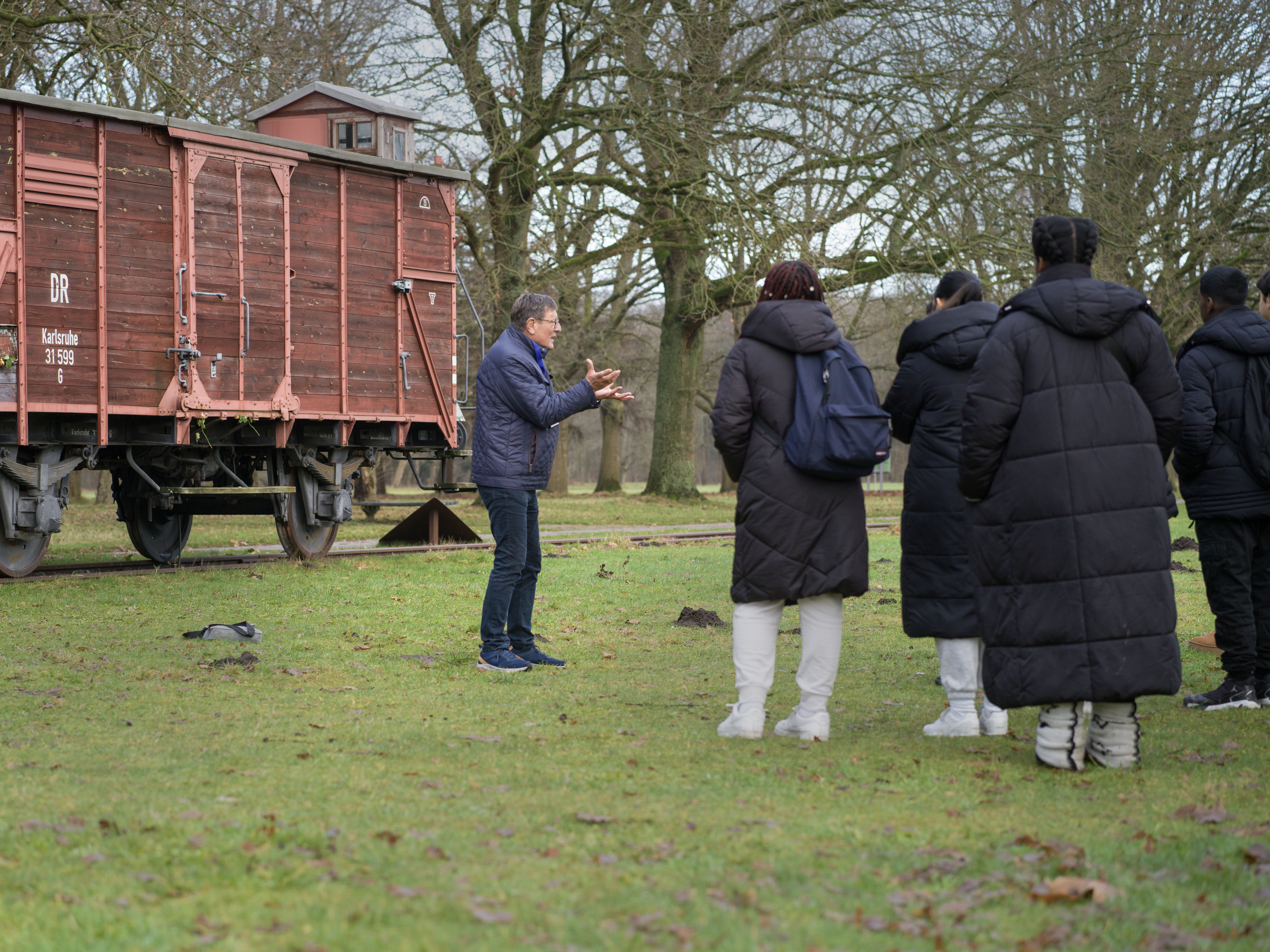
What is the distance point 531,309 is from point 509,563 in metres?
1.55

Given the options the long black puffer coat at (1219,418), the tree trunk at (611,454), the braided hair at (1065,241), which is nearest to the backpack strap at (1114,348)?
the braided hair at (1065,241)

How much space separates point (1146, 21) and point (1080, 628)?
20.1 m

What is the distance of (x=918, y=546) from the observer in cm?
592

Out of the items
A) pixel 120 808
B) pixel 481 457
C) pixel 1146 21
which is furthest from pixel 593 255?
pixel 120 808

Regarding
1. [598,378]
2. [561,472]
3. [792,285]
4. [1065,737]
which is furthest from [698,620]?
[561,472]

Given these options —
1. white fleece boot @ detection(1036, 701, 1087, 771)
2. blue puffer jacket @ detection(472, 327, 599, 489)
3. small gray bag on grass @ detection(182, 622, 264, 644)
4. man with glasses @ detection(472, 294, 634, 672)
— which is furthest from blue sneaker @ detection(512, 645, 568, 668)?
white fleece boot @ detection(1036, 701, 1087, 771)

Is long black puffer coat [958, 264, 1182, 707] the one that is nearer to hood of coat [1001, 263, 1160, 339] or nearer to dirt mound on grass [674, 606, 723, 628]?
hood of coat [1001, 263, 1160, 339]

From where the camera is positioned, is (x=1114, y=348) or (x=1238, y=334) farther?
(x=1238, y=334)

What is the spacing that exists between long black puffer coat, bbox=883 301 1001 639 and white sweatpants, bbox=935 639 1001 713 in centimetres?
7

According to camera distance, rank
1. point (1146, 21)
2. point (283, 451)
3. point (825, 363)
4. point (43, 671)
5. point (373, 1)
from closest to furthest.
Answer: point (825, 363) < point (43, 671) < point (283, 451) < point (1146, 21) < point (373, 1)

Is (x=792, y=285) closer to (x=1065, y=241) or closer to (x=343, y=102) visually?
(x=1065, y=241)

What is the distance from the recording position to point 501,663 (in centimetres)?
770

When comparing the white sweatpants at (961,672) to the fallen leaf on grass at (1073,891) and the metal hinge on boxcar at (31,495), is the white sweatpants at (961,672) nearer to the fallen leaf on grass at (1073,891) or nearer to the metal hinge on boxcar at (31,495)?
the fallen leaf on grass at (1073,891)

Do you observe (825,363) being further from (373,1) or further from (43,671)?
(373,1)
